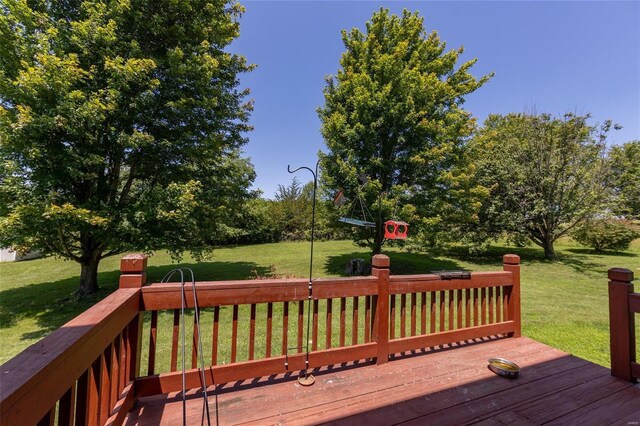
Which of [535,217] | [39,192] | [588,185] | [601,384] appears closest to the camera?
[601,384]

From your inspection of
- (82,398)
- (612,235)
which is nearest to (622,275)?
(82,398)

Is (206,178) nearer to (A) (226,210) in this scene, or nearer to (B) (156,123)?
(A) (226,210)

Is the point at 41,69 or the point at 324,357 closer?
the point at 324,357

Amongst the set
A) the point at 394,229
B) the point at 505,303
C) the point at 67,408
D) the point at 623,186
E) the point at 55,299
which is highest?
the point at 623,186

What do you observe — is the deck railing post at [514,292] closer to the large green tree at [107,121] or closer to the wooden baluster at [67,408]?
the wooden baluster at [67,408]

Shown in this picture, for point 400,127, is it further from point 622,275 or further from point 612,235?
point 612,235

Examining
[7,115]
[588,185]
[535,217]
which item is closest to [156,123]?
[7,115]

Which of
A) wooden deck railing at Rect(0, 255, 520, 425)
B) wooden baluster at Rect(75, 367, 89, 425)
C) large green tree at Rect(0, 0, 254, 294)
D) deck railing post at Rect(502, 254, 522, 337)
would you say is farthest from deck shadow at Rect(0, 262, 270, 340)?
deck railing post at Rect(502, 254, 522, 337)

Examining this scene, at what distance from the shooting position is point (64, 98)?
5.04 metres

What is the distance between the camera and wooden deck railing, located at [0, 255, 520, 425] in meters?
0.83

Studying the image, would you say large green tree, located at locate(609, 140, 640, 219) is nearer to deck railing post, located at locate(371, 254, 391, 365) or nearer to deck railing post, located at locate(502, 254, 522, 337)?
deck railing post, located at locate(502, 254, 522, 337)

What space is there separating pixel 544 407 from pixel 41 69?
26.5ft

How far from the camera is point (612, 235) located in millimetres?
14773

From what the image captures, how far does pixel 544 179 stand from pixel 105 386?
14.8 m
